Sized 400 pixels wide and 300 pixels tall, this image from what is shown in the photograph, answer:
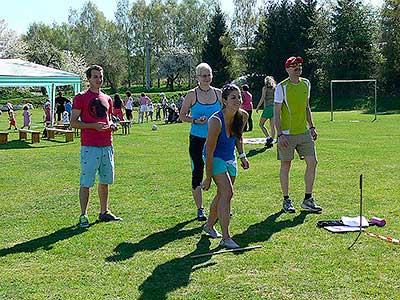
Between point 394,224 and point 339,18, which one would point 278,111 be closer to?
point 394,224

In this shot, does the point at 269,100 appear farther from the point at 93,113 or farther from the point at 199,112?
the point at 93,113

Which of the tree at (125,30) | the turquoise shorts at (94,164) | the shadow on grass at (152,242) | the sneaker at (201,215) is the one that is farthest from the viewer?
the tree at (125,30)

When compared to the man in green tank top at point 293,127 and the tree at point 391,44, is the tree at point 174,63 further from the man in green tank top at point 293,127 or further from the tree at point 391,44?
the man in green tank top at point 293,127

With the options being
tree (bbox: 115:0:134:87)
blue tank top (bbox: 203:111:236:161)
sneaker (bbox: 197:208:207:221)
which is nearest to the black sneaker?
sneaker (bbox: 197:208:207:221)

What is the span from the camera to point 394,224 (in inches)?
242

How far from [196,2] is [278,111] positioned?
2666 inches

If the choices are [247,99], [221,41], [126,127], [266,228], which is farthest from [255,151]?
[221,41]

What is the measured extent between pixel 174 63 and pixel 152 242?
63.4m

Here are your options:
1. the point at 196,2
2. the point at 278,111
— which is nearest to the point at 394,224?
the point at 278,111

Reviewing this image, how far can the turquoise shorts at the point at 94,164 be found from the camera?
6414 millimetres

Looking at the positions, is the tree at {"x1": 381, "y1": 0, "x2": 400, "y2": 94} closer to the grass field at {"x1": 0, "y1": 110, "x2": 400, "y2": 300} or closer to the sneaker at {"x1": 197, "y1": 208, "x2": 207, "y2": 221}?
the grass field at {"x1": 0, "y1": 110, "x2": 400, "y2": 300}

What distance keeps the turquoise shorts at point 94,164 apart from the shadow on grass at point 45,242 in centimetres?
55

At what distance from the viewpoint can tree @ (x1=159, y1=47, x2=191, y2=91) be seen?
67.9 m

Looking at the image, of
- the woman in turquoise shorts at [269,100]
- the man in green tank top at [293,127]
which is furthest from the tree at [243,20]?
the man in green tank top at [293,127]
